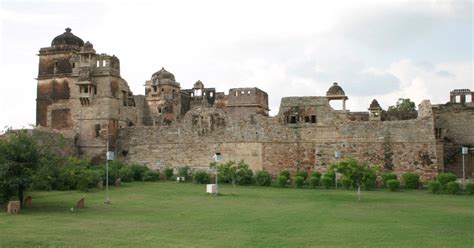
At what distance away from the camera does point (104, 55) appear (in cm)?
3419

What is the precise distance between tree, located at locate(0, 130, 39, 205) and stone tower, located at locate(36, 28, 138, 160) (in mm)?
15110

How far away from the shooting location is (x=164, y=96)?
46.8m

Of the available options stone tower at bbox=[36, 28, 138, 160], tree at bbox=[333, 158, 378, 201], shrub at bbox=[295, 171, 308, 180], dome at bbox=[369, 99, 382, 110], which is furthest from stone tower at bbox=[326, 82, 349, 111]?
tree at bbox=[333, 158, 378, 201]

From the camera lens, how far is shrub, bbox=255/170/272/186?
29.4 m

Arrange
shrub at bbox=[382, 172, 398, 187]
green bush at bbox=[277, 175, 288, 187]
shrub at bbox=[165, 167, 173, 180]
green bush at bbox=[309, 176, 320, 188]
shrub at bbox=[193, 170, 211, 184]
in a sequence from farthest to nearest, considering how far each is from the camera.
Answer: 1. shrub at bbox=[165, 167, 173, 180]
2. shrub at bbox=[193, 170, 211, 184]
3. green bush at bbox=[277, 175, 288, 187]
4. green bush at bbox=[309, 176, 320, 188]
5. shrub at bbox=[382, 172, 398, 187]

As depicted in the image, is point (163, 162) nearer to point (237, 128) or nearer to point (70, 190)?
point (237, 128)

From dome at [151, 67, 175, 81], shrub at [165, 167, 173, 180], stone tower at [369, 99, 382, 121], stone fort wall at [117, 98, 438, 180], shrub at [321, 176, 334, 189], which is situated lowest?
shrub at [321, 176, 334, 189]

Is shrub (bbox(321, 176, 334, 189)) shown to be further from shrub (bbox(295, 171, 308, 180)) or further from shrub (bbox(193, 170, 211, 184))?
shrub (bbox(193, 170, 211, 184))

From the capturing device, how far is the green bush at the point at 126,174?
30487 mm

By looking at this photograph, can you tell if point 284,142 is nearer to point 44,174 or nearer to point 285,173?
point 285,173

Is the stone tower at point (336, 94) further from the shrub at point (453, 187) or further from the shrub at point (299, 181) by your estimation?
the shrub at point (453, 187)

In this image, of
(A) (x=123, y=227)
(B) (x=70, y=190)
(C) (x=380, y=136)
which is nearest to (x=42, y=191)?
(B) (x=70, y=190)

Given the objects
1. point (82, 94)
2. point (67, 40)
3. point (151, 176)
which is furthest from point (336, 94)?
point (67, 40)

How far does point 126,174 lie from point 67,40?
1106 cm
